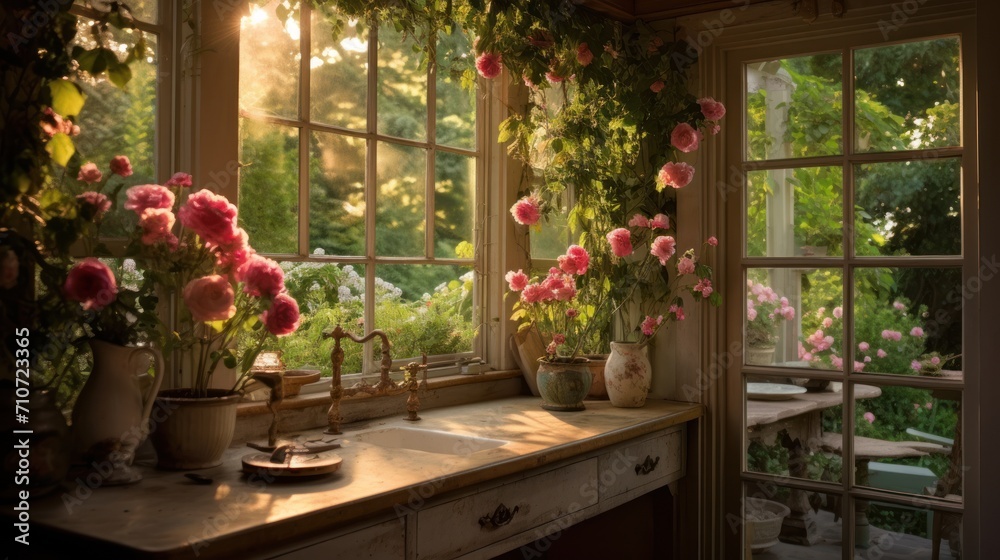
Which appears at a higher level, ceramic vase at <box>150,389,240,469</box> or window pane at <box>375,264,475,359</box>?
window pane at <box>375,264,475,359</box>

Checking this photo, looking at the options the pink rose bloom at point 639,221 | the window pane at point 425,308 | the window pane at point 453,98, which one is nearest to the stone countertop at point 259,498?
the window pane at point 425,308

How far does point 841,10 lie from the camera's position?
2914 mm

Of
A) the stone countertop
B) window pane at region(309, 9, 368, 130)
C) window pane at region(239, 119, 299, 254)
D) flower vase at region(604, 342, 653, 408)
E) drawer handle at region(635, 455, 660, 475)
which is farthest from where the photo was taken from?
flower vase at region(604, 342, 653, 408)

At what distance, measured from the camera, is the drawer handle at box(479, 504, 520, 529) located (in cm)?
202

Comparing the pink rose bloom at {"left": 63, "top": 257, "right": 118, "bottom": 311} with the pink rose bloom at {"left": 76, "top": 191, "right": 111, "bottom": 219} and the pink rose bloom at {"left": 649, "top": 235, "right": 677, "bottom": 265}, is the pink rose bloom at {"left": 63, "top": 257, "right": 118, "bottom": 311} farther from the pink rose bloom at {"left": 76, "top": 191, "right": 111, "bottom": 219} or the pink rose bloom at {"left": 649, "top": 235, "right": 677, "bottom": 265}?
the pink rose bloom at {"left": 649, "top": 235, "right": 677, "bottom": 265}

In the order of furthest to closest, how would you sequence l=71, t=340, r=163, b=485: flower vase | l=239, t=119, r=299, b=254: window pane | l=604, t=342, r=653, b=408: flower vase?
l=604, t=342, r=653, b=408: flower vase → l=239, t=119, r=299, b=254: window pane → l=71, t=340, r=163, b=485: flower vase

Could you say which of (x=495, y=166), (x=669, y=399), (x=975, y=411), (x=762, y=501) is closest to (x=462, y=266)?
(x=495, y=166)

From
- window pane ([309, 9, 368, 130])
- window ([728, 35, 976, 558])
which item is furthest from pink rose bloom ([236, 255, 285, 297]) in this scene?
window ([728, 35, 976, 558])

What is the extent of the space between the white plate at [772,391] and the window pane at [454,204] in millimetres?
1173

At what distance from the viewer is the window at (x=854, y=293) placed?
2.80 meters

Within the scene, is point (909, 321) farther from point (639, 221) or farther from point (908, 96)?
point (639, 221)

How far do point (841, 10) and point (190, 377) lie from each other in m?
2.41

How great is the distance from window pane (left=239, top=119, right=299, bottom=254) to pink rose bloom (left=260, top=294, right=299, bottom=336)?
1.83 ft

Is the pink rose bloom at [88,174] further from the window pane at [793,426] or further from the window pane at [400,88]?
the window pane at [793,426]
